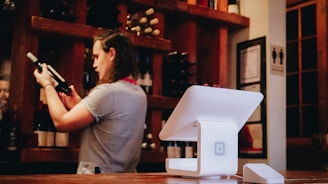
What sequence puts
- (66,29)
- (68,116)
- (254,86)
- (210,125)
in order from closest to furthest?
(210,125) < (68,116) < (66,29) < (254,86)

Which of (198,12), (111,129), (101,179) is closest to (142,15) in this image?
(198,12)

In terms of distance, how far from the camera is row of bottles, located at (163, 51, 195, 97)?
9.96 ft

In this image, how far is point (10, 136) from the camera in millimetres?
2469

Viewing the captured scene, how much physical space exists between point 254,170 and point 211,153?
0.51 ft

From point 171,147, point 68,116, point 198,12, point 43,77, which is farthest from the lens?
point 198,12

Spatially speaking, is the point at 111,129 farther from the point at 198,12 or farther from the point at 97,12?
the point at 198,12

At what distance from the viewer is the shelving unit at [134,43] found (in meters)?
2.48

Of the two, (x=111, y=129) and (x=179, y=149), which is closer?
(x=111, y=129)

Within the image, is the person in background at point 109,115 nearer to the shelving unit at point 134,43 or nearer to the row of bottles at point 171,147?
the shelving unit at point 134,43

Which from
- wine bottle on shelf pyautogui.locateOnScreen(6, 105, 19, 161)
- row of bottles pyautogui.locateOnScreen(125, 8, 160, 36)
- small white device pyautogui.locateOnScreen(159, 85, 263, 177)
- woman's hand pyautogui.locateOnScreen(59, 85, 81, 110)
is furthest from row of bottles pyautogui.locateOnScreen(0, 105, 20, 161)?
small white device pyautogui.locateOnScreen(159, 85, 263, 177)

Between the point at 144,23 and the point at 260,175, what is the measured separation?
190 cm

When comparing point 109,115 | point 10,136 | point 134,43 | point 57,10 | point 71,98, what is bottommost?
point 10,136

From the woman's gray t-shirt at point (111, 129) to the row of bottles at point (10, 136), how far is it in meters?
0.56

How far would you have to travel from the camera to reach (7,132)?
8.30 feet
